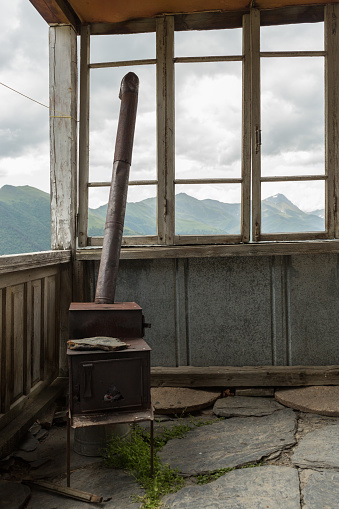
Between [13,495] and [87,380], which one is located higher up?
[87,380]

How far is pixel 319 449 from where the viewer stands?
2.88m

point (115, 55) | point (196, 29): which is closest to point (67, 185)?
point (115, 55)

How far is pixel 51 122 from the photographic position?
4.01 meters

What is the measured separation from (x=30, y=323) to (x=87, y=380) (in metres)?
1.09

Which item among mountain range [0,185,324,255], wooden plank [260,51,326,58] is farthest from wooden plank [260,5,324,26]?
mountain range [0,185,324,255]

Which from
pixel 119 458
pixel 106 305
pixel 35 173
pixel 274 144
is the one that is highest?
pixel 274 144

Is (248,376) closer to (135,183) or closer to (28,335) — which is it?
(28,335)

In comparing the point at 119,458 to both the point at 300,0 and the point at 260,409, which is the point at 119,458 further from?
the point at 300,0

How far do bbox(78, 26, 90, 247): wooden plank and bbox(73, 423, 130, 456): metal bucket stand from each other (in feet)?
5.98

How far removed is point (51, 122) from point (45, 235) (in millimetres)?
1102

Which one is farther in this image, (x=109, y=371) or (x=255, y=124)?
(x=255, y=124)

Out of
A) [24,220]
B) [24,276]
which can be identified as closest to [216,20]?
[24,220]

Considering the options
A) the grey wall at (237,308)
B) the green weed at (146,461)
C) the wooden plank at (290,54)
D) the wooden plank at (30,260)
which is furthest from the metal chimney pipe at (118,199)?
the wooden plank at (290,54)

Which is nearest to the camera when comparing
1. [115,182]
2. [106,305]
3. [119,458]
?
[119,458]
